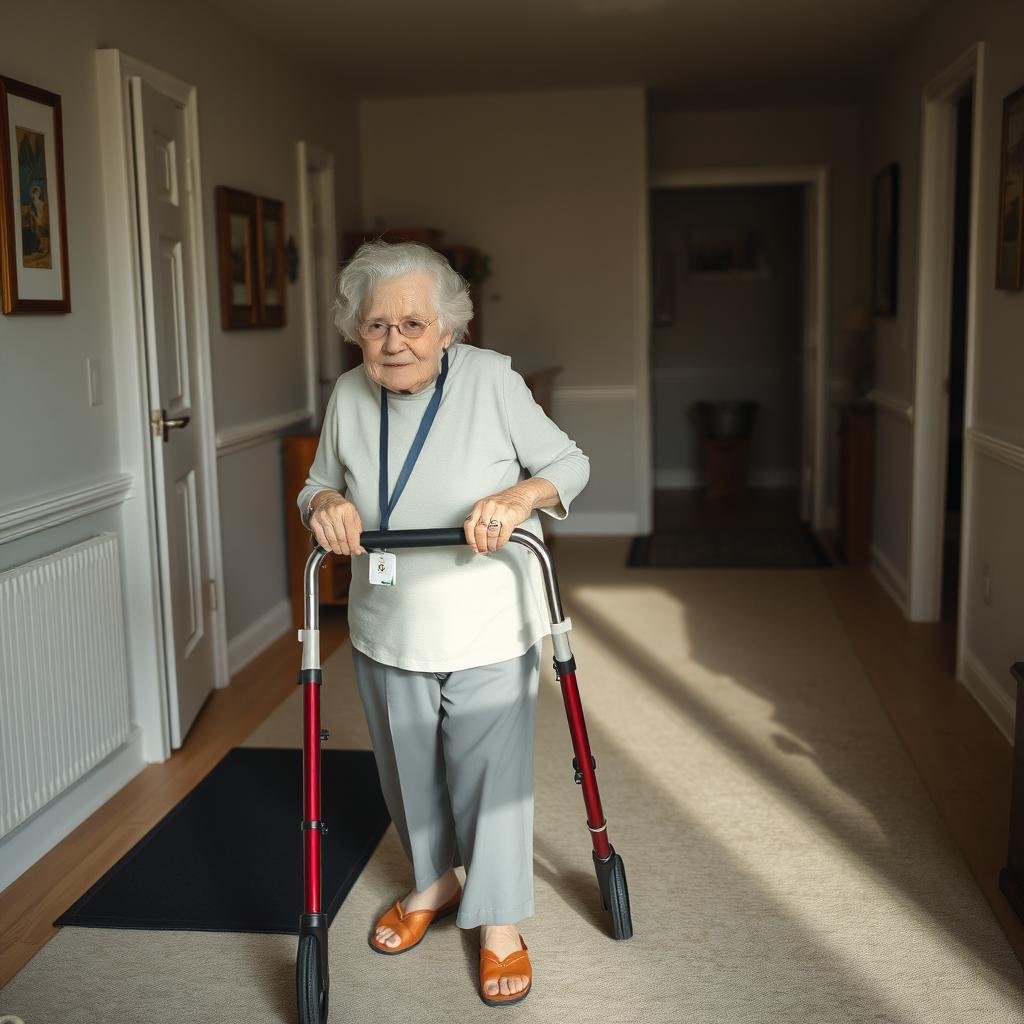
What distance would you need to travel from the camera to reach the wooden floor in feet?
8.44

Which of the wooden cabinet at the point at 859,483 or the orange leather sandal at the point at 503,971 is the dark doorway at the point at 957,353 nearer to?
the wooden cabinet at the point at 859,483

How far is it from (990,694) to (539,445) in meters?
2.31

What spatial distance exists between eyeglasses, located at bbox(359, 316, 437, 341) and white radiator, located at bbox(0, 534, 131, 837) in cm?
121

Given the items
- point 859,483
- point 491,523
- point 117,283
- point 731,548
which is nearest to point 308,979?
point 491,523

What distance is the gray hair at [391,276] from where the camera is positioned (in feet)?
6.73

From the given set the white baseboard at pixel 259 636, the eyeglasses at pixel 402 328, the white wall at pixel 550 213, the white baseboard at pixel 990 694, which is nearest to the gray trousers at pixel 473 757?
the eyeglasses at pixel 402 328

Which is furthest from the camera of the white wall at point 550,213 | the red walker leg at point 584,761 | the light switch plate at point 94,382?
the white wall at point 550,213

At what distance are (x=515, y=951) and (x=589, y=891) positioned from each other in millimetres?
409

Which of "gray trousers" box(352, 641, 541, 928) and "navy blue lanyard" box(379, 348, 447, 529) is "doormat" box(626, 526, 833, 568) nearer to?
"gray trousers" box(352, 641, 541, 928)

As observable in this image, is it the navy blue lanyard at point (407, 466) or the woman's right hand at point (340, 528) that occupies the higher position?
the navy blue lanyard at point (407, 466)

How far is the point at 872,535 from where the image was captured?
6.14 metres

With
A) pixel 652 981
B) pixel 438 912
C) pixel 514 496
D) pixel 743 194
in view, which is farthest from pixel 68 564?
pixel 743 194

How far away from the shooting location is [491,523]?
1938 mm

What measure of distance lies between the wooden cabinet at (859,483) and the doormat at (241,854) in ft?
11.5
